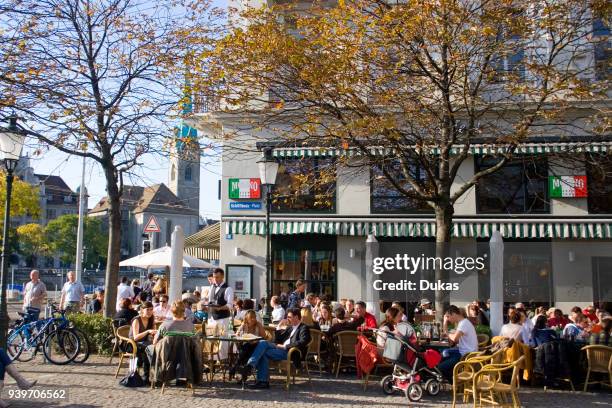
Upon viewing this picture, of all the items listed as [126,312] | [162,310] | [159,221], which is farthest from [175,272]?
[159,221]

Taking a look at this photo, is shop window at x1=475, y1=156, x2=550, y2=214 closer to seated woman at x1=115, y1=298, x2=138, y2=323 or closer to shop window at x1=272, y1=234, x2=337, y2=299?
shop window at x1=272, y1=234, x2=337, y2=299

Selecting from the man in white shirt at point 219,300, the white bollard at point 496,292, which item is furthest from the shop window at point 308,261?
the white bollard at point 496,292

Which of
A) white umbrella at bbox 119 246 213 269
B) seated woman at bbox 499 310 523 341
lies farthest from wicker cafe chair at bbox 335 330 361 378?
white umbrella at bbox 119 246 213 269

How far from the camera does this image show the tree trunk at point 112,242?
1380cm

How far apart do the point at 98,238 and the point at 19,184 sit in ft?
193

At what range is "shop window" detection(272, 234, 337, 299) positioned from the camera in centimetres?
2056

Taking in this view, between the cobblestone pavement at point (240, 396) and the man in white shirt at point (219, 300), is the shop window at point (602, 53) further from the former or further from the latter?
the man in white shirt at point (219, 300)

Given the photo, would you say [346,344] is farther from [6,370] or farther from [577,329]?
[6,370]

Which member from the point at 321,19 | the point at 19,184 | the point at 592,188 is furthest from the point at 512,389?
the point at 19,184

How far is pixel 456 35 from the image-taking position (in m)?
12.0

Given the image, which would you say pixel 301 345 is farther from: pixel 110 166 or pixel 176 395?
pixel 110 166

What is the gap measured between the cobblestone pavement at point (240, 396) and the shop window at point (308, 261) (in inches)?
367

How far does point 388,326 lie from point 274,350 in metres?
1.95

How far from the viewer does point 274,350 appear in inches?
406
